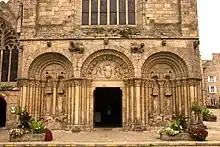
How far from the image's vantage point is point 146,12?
1786 cm

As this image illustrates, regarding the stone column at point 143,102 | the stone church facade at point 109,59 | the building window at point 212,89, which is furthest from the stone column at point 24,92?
the building window at point 212,89

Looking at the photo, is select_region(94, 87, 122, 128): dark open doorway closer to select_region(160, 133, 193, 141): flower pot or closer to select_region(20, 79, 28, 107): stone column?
select_region(20, 79, 28, 107): stone column

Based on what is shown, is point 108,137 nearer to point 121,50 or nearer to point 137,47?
point 121,50

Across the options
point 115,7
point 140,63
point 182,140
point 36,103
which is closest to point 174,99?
point 140,63

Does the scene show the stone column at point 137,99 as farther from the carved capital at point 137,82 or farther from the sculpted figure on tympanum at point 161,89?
the sculpted figure on tympanum at point 161,89

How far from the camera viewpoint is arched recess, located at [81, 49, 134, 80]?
17.0 metres

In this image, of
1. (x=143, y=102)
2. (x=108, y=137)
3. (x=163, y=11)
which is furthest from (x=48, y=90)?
(x=163, y=11)

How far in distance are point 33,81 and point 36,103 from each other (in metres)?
1.42

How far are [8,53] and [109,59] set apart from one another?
9174 mm

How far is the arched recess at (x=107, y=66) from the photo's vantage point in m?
17.0

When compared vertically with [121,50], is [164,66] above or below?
below

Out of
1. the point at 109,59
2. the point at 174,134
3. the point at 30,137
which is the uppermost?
the point at 109,59

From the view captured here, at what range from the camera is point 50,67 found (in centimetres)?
1770

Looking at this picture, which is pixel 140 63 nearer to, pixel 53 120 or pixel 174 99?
pixel 174 99
